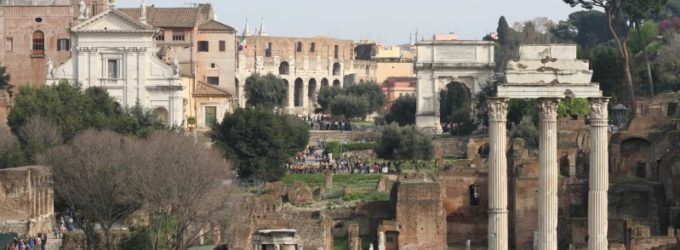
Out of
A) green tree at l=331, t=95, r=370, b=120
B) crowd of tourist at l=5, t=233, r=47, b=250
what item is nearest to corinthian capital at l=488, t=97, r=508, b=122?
crowd of tourist at l=5, t=233, r=47, b=250

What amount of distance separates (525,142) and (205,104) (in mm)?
16202

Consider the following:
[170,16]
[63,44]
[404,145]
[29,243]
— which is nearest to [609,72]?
[404,145]

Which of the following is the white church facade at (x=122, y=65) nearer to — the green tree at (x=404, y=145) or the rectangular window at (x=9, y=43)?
the rectangular window at (x=9, y=43)

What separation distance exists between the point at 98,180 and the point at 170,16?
110 feet

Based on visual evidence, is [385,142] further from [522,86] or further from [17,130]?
[522,86]

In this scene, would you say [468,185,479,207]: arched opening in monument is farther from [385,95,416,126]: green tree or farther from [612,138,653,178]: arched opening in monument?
[385,95,416,126]: green tree

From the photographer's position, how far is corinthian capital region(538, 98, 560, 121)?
129ft

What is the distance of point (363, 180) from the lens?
234ft

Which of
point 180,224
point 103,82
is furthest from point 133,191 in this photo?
point 103,82

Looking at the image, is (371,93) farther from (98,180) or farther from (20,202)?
(98,180)

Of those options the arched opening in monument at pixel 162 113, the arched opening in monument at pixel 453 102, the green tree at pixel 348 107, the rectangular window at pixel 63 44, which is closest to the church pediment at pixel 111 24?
the arched opening in monument at pixel 162 113

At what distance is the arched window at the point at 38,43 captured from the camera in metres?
84.1

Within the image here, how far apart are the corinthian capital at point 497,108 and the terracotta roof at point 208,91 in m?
45.3

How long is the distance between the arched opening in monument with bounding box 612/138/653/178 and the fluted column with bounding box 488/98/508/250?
69.1ft
